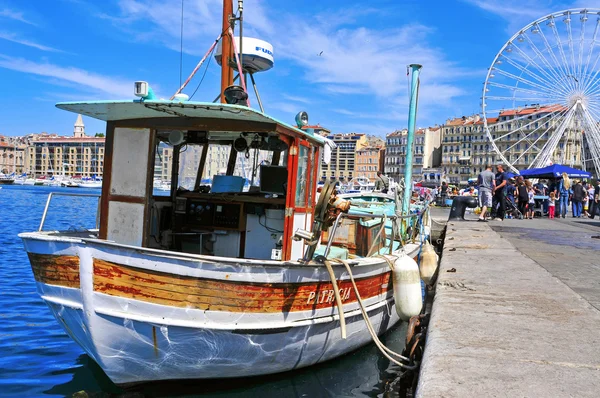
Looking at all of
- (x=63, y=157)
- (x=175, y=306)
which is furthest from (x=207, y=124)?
(x=63, y=157)

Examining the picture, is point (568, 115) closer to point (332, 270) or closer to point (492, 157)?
point (332, 270)

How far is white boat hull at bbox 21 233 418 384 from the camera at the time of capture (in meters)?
5.07

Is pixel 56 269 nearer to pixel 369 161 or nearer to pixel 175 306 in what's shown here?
pixel 175 306

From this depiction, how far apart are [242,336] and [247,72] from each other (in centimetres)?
426

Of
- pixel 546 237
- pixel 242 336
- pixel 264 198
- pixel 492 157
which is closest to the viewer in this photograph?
pixel 242 336

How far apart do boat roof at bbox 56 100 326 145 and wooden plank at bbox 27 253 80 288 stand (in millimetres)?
1527

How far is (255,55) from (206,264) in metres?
3.91

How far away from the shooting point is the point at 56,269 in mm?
5305

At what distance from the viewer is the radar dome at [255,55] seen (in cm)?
789

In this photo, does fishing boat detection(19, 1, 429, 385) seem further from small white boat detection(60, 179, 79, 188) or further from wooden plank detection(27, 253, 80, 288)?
small white boat detection(60, 179, 79, 188)

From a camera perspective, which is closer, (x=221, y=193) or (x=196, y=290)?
(x=196, y=290)

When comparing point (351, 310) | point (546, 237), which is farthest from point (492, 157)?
point (351, 310)

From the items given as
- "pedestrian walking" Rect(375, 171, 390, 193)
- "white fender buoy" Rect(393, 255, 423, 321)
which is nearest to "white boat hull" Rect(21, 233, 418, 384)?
"white fender buoy" Rect(393, 255, 423, 321)

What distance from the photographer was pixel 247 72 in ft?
27.0
